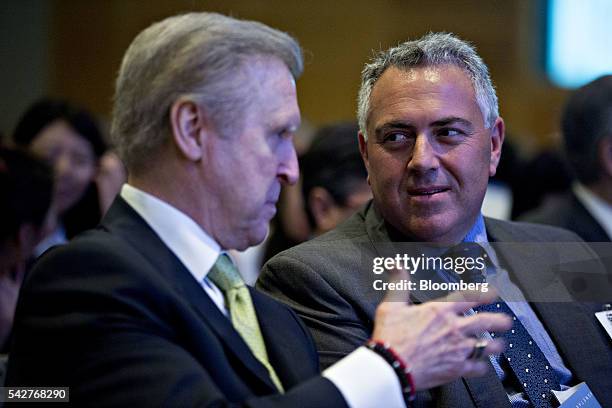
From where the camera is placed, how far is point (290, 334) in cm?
176

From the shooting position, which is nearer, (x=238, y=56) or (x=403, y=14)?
(x=238, y=56)

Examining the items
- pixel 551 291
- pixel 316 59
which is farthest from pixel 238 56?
pixel 316 59

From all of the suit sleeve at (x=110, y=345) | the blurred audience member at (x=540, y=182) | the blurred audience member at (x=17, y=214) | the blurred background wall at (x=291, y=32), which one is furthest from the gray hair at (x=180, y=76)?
the blurred background wall at (x=291, y=32)

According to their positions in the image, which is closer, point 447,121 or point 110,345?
point 110,345

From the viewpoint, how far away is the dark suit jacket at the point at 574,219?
3102mm

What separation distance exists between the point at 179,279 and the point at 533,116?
6.79m

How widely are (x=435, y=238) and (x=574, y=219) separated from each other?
1.23 meters

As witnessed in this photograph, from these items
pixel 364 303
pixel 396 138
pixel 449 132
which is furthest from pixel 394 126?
pixel 364 303

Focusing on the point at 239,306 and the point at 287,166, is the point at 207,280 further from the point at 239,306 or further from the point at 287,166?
the point at 287,166

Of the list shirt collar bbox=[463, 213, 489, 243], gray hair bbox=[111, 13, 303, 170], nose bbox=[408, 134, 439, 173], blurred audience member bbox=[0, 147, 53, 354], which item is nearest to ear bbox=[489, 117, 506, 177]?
shirt collar bbox=[463, 213, 489, 243]

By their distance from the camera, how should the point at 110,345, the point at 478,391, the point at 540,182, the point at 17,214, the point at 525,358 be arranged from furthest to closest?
1. the point at 540,182
2. the point at 17,214
3. the point at 525,358
4. the point at 478,391
5. the point at 110,345

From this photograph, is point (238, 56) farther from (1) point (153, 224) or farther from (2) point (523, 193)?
(2) point (523, 193)

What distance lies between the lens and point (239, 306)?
170 cm

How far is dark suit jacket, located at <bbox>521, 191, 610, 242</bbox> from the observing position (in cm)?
310
